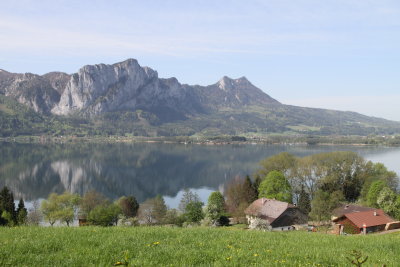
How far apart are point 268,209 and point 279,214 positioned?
2569 mm

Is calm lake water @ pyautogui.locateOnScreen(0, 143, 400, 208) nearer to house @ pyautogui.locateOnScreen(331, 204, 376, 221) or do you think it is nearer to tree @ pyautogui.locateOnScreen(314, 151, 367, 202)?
tree @ pyautogui.locateOnScreen(314, 151, 367, 202)

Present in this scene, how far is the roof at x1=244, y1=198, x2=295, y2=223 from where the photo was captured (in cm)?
5501

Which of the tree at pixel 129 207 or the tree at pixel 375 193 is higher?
the tree at pixel 375 193

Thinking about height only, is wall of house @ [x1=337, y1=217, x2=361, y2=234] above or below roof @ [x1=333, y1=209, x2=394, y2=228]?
below

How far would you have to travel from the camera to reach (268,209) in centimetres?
5741

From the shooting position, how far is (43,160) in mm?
169500

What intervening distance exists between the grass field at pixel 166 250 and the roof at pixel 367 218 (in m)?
34.4

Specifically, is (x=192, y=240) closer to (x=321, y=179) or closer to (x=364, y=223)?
(x=364, y=223)

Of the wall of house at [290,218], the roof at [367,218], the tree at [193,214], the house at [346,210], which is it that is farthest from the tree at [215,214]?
the roof at [367,218]

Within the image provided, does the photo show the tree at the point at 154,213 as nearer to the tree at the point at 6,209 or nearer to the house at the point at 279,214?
the house at the point at 279,214

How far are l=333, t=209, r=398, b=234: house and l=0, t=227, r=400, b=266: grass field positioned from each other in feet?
113

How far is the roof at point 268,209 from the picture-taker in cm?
5501

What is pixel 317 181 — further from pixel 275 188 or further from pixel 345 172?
pixel 275 188

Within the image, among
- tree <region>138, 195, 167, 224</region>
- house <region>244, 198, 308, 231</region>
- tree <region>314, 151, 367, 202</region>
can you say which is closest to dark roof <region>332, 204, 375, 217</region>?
house <region>244, 198, 308, 231</region>
